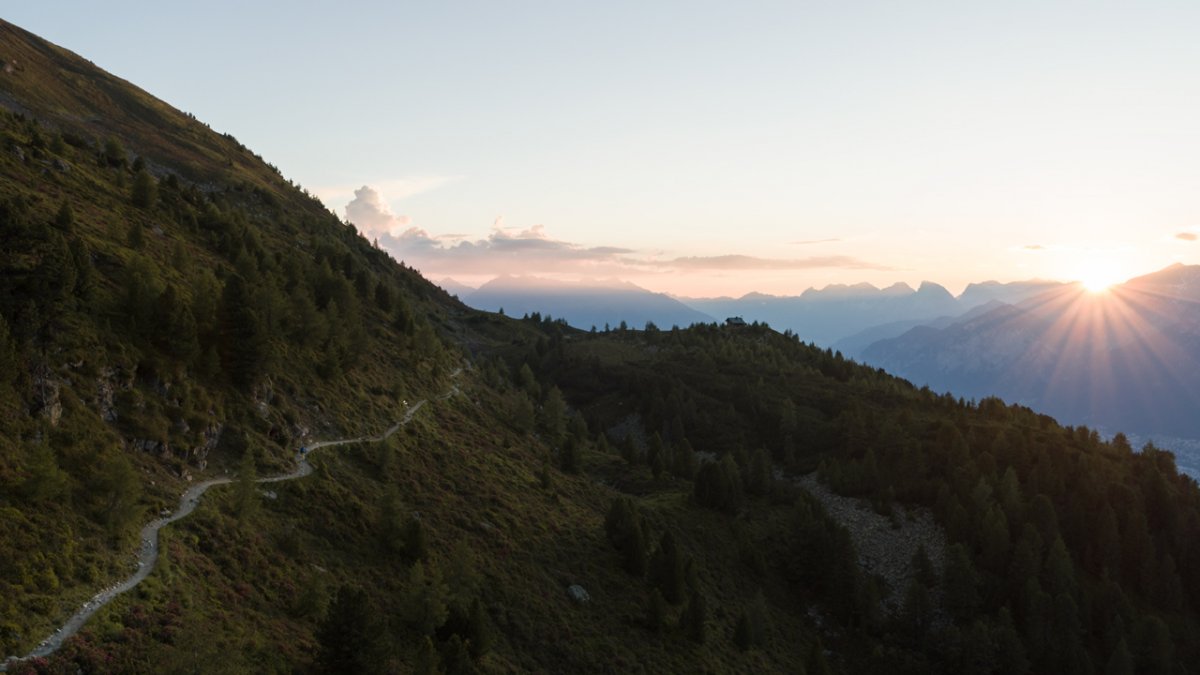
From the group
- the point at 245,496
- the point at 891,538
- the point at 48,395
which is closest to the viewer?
the point at 48,395

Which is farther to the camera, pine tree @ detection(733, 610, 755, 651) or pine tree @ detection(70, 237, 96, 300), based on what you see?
pine tree @ detection(733, 610, 755, 651)

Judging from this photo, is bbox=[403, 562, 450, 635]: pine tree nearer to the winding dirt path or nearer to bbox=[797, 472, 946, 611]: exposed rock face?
the winding dirt path

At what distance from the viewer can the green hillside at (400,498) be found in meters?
35.3

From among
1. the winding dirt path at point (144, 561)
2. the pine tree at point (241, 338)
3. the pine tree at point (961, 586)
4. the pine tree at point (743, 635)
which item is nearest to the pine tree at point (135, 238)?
the pine tree at point (241, 338)

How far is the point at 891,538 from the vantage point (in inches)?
4451

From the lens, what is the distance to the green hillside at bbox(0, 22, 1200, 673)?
35344 mm

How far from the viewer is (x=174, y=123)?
179 m

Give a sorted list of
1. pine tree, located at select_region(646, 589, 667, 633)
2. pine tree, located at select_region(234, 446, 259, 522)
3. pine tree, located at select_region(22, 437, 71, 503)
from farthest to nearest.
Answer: pine tree, located at select_region(646, 589, 667, 633)
pine tree, located at select_region(234, 446, 259, 522)
pine tree, located at select_region(22, 437, 71, 503)

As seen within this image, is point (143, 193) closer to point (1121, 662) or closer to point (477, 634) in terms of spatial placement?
point (477, 634)

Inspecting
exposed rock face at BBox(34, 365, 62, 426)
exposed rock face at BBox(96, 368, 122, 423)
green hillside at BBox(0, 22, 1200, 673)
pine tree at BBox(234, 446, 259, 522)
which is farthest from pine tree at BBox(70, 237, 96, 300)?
pine tree at BBox(234, 446, 259, 522)

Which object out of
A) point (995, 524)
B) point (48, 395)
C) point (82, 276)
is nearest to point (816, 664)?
point (995, 524)

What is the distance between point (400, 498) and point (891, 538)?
87463 millimetres

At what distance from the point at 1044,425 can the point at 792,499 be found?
7851 centimetres

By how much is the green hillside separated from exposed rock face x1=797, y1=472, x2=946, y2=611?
3.33 ft
